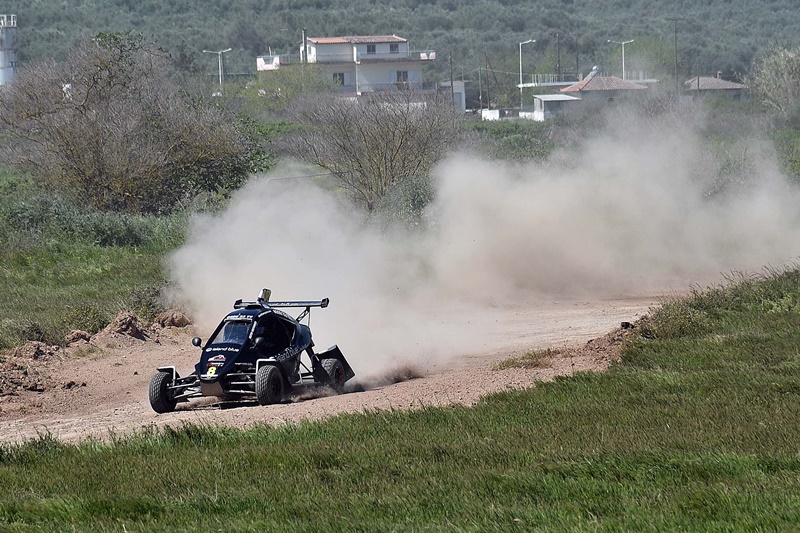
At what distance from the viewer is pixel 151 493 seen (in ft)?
33.5

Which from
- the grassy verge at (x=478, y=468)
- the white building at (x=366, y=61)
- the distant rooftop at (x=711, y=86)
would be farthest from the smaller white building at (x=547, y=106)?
the grassy verge at (x=478, y=468)

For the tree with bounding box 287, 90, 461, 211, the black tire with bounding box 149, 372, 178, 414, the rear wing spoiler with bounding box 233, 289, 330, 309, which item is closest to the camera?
the black tire with bounding box 149, 372, 178, 414

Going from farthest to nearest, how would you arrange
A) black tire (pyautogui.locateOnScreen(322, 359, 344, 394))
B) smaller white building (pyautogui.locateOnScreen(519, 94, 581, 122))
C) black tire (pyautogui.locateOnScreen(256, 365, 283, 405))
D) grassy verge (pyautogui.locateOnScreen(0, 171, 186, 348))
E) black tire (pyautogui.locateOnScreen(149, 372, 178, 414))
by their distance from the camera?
smaller white building (pyautogui.locateOnScreen(519, 94, 581, 122))
grassy verge (pyautogui.locateOnScreen(0, 171, 186, 348))
black tire (pyautogui.locateOnScreen(322, 359, 344, 394))
black tire (pyautogui.locateOnScreen(149, 372, 178, 414))
black tire (pyautogui.locateOnScreen(256, 365, 283, 405))

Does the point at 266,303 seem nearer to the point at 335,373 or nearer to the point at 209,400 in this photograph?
the point at 335,373

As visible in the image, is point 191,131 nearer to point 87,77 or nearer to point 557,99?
point 87,77

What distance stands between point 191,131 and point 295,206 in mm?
18518

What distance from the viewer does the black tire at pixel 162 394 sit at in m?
16.0

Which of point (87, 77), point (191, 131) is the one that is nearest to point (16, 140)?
point (87, 77)

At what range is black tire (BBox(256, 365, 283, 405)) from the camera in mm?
15727

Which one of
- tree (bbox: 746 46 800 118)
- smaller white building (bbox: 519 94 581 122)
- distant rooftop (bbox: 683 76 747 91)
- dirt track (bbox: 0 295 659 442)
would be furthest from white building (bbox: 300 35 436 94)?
dirt track (bbox: 0 295 659 442)

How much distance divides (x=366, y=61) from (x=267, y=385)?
107274 mm

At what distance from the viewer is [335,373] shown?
17578mm

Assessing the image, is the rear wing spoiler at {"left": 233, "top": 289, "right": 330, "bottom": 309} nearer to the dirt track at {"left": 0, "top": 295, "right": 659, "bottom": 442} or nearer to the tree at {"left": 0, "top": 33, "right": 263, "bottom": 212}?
the dirt track at {"left": 0, "top": 295, "right": 659, "bottom": 442}

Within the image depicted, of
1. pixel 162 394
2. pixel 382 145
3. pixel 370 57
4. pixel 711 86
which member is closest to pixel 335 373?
pixel 162 394
